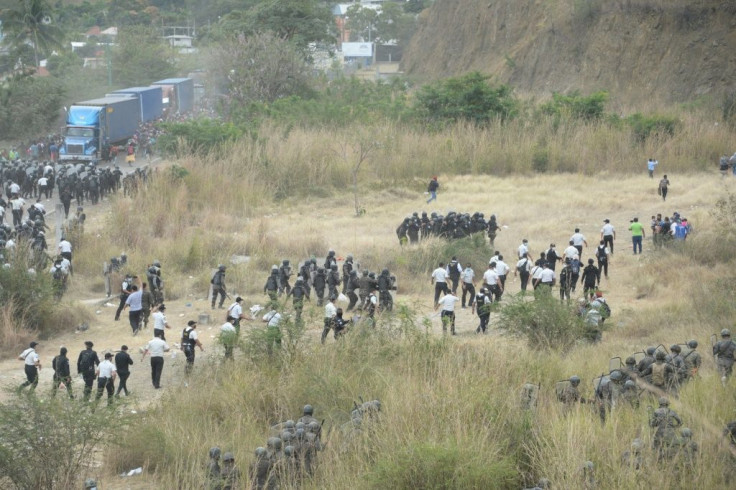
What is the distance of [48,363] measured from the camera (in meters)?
17.3

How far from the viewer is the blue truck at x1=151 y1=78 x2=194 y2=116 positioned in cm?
5125

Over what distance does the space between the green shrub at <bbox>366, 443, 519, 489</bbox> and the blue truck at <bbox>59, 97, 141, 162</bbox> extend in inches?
1186

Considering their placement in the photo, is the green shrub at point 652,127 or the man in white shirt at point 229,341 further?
the green shrub at point 652,127

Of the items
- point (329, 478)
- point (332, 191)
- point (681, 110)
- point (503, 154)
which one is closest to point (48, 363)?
point (329, 478)

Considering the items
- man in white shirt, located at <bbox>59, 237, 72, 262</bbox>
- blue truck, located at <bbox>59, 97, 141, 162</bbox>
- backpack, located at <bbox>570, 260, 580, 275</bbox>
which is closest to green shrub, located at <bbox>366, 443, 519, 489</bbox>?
backpack, located at <bbox>570, 260, 580, 275</bbox>

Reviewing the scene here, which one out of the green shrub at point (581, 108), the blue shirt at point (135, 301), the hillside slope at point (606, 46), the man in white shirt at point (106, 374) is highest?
the hillside slope at point (606, 46)

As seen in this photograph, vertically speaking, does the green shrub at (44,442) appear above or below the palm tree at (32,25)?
below

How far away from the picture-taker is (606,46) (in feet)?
157

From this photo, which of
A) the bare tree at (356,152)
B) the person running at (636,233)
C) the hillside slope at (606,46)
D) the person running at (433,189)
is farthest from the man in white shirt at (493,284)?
the hillside slope at (606,46)

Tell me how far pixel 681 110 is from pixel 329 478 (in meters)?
32.1

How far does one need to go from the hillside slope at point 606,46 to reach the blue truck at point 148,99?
16997 mm

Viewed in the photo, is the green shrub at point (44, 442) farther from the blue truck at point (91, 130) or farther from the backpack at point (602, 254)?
the blue truck at point (91, 130)

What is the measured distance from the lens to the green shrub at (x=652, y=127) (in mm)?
35125

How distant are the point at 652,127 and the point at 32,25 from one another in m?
29.6
